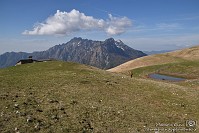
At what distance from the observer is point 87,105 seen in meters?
25.1

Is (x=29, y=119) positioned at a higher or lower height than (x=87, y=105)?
higher

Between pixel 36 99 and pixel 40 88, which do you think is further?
pixel 40 88

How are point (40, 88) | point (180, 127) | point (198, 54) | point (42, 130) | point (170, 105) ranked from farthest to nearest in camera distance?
point (198, 54) < point (40, 88) < point (170, 105) < point (180, 127) < point (42, 130)

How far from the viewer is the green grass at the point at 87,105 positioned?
1981 centimetres

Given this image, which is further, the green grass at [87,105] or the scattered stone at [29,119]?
the green grass at [87,105]

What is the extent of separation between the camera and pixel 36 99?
25.2 metres

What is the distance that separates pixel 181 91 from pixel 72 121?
1942 cm

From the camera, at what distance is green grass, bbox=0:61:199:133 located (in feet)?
65.0

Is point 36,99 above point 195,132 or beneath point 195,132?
above

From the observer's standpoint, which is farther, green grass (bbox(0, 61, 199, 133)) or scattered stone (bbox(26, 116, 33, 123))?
green grass (bbox(0, 61, 199, 133))

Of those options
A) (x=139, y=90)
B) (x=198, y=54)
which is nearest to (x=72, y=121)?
(x=139, y=90)

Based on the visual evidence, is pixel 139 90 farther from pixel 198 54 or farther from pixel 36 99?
pixel 198 54

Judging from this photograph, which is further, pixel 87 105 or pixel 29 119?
pixel 87 105

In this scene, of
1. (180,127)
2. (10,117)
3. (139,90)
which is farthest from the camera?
(139,90)
